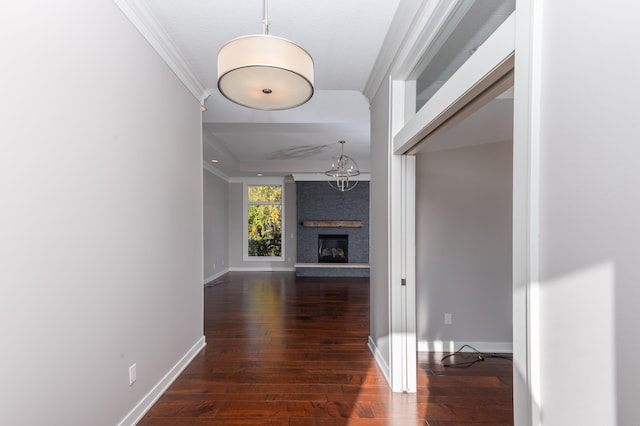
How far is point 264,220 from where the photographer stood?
9070mm

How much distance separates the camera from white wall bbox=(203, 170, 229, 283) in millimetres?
7324

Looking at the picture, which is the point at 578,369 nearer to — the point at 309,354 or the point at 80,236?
the point at 80,236

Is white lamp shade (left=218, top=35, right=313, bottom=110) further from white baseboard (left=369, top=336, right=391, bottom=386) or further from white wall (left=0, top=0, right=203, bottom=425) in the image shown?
white baseboard (left=369, top=336, right=391, bottom=386)

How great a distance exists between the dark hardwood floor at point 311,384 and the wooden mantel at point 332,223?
163 inches

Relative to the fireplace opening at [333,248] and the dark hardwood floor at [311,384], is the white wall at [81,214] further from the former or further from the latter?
the fireplace opening at [333,248]

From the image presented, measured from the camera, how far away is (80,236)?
5.45 ft

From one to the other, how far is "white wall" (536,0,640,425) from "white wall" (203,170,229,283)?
6.93 meters

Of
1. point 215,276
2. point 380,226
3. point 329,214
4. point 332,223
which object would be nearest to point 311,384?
point 380,226

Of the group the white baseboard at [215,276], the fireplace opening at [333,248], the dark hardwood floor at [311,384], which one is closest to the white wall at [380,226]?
the dark hardwood floor at [311,384]

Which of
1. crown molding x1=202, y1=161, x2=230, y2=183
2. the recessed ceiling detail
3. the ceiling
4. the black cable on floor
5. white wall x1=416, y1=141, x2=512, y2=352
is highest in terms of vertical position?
the ceiling

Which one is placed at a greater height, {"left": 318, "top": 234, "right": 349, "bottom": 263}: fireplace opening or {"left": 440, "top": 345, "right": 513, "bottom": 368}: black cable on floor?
{"left": 318, "top": 234, "right": 349, "bottom": 263}: fireplace opening

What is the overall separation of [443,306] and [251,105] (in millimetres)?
2794

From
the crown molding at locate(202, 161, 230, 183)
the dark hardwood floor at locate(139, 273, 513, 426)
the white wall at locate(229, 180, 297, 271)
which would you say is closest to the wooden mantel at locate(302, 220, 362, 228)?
the white wall at locate(229, 180, 297, 271)

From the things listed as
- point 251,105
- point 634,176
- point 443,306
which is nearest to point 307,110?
point 251,105
